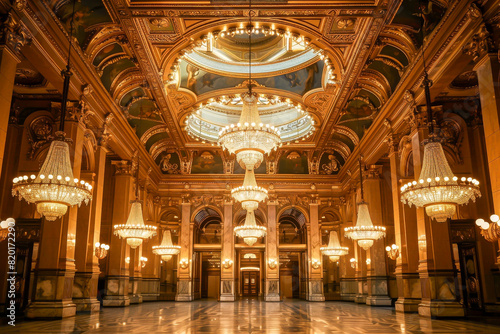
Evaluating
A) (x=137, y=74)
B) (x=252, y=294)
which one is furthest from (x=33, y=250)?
(x=252, y=294)

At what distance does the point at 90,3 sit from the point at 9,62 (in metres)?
2.97

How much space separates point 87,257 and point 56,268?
231cm

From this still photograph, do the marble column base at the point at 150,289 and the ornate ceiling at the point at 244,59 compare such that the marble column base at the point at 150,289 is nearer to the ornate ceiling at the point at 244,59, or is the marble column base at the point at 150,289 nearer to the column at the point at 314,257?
the ornate ceiling at the point at 244,59

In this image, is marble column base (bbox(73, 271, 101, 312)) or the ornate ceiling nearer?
the ornate ceiling

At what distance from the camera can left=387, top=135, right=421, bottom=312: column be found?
42.6 ft

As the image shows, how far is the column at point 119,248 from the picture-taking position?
52.5ft

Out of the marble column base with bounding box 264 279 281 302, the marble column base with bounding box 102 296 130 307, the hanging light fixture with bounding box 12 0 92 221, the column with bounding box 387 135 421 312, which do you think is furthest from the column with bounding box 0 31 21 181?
the marble column base with bounding box 264 279 281 302

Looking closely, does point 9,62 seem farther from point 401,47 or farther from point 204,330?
point 401,47

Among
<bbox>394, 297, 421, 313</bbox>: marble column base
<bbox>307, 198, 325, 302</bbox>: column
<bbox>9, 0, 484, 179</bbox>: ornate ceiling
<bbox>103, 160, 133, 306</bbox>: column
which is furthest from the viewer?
<bbox>307, 198, 325, 302</bbox>: column

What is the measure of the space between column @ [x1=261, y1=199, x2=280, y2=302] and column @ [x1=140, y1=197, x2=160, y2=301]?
5732 mm

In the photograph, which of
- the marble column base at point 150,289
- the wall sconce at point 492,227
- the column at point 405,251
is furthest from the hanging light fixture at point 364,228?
the marble column base at point 150,289

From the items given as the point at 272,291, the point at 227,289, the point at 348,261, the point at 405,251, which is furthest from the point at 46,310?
the point at 348,261

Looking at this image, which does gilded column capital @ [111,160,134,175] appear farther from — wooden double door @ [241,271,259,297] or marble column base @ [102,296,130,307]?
wooden double door @ [241,271,259,297]

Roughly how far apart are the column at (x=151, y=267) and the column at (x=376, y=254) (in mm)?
10694
